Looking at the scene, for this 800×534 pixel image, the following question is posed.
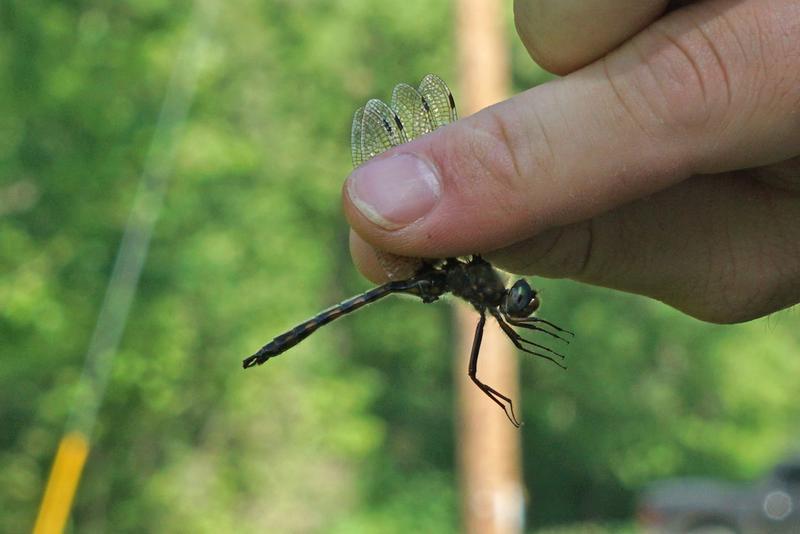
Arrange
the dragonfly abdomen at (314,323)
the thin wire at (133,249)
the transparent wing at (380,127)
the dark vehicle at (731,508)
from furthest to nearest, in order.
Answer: the dark vehicle at (731,508) < the thin wire at (133,249) < the transparent wing at (380,127) < the dragonfly abdomen at (314,323)

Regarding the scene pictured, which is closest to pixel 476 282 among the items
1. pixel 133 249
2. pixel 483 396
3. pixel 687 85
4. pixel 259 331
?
pixel 687 85

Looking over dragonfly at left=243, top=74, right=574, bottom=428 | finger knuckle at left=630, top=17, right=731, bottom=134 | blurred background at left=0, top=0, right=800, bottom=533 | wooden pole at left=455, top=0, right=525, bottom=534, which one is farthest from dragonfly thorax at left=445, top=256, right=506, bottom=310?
wooden pole at left=455, top=0, right=525, bottom=534

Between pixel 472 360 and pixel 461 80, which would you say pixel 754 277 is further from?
pixel 461 80

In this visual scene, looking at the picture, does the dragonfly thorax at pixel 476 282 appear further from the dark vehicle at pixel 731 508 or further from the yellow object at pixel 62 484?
the dark vehicle at pixel 731 508

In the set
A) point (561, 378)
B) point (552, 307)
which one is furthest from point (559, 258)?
point (561, 378)

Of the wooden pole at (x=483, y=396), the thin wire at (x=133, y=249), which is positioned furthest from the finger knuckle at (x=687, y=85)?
the thin wire at (x=133, y=249)

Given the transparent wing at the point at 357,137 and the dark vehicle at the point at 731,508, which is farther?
the dark vehicle at the point at 731,508

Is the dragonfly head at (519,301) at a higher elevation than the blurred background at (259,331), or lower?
lower
